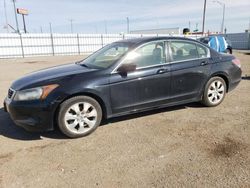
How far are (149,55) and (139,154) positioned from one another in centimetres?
196

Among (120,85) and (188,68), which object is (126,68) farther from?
(188,68)

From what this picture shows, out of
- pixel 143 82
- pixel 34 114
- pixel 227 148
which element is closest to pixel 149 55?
pixel 143 82

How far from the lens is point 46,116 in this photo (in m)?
3.63

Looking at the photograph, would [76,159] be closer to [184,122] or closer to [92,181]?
[92,181]

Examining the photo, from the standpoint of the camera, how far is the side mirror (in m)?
4.01

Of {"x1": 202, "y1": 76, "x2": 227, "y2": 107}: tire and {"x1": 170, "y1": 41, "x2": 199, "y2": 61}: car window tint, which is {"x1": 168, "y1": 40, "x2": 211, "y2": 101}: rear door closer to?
{"x1": 170, "y1": 41, "x2": 199, "y2": 61}: car window tint

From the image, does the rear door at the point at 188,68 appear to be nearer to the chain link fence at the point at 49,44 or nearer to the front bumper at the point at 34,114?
the front bumper at the point at 34,114

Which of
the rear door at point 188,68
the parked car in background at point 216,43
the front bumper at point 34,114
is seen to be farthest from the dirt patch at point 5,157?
the parked car in background at point 216,43

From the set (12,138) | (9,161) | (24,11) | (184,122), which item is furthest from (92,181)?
(24,11)

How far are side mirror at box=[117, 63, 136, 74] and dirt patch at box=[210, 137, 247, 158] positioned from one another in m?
1.79

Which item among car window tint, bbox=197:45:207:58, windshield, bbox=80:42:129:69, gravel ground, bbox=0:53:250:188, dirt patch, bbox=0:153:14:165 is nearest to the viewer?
gravel ground, bbox=0:53:250:188

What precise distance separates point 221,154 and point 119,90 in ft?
6.19

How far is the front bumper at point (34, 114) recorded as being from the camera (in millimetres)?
3598

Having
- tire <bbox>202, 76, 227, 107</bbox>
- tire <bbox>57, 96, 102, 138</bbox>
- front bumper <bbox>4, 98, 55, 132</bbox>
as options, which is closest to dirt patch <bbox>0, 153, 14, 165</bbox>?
front bumper <bbox>4, 98, 55, 132</bbox>
